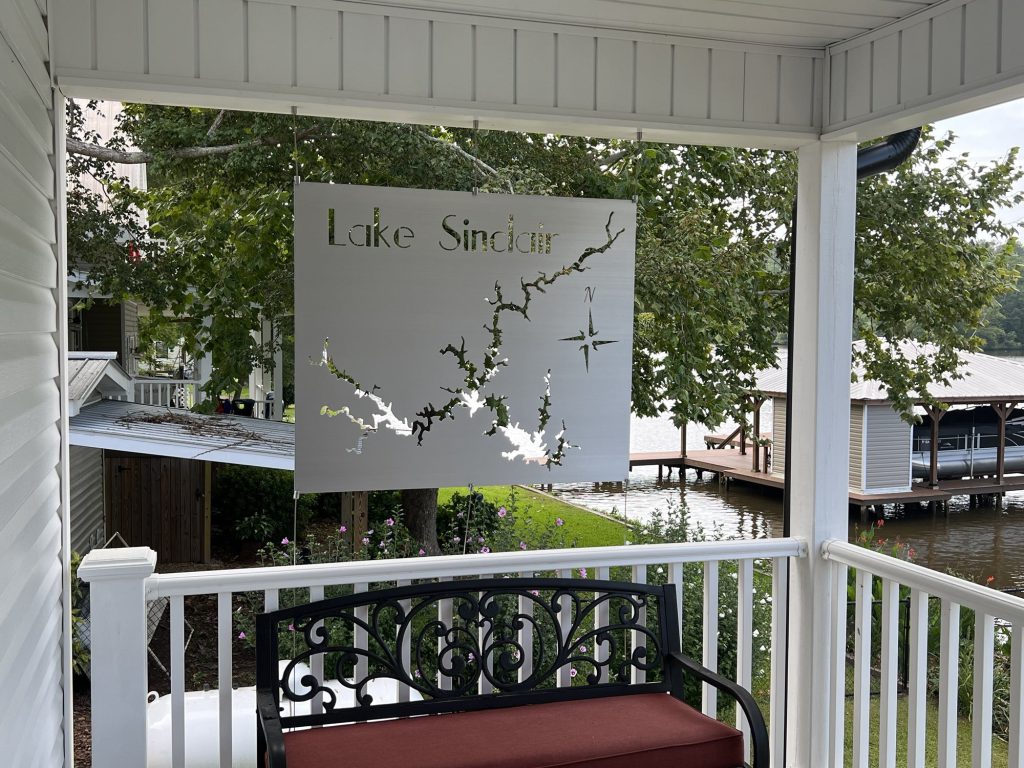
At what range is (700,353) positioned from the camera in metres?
5.44

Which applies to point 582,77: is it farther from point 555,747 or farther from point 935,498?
point 935,498

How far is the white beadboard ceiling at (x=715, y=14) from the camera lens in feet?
8.52

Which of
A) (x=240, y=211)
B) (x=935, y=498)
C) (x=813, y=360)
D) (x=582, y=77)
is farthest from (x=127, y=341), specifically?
(x=935, y=498)

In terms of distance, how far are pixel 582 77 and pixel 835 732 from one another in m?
2.28

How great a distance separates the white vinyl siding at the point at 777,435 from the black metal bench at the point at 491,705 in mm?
2439

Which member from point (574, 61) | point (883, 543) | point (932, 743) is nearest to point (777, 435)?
point (883, 543)

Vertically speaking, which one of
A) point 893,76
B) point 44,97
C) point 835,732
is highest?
point 893,76

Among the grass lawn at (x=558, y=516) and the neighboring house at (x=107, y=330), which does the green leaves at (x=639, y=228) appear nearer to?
the neighboring house at (x=107, y=330)

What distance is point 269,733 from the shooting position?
214cm

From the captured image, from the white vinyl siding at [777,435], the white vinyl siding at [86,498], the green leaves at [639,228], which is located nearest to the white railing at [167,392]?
the green leaves at [639,228]

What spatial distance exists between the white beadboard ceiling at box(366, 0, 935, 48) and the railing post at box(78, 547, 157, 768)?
5.53ft

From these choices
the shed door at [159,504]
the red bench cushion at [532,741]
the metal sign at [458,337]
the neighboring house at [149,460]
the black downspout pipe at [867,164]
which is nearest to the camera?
the red bench cushion at [532,741]

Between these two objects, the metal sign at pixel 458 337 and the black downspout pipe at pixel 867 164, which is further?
the black downspout pipe at pixel 867 164

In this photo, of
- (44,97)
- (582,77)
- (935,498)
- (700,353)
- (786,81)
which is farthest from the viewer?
(700,353)
